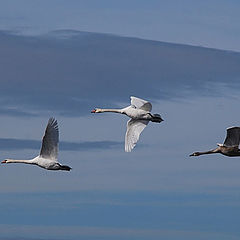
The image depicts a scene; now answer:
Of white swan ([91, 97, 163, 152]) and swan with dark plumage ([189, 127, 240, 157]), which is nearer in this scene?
swan with dark plumage ([189, 127, 240, 157])

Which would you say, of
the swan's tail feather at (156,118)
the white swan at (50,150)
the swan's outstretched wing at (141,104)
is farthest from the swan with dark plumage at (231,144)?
the white swan at (50,150)

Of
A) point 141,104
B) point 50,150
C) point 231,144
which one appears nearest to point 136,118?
point 141,104

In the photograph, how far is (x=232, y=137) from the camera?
11362 centimetres

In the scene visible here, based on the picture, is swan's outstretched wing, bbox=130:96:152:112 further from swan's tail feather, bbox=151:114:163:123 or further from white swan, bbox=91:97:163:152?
swan's tail feather, bbox=151:114:163:123

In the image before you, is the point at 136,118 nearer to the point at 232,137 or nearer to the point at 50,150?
the point at 50,150

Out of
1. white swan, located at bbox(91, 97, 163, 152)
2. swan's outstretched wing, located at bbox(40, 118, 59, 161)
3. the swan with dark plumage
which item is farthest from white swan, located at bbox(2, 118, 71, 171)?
the swan with dark plumage

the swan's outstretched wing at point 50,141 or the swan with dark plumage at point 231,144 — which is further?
the swan's outstretched wing at point 50,141

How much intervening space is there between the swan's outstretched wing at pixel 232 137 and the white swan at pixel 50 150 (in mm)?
11090

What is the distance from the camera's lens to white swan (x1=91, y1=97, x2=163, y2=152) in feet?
398

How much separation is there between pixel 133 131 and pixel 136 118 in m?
1.22

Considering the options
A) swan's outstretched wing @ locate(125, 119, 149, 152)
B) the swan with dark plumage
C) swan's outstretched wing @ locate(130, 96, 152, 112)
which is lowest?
the swan with dark plumage

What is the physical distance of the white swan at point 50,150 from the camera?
117 meters

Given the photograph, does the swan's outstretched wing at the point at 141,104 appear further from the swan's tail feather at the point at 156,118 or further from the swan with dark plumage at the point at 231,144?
the swan with dark plumage at the point at 231,144

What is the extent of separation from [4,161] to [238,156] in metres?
20.2
